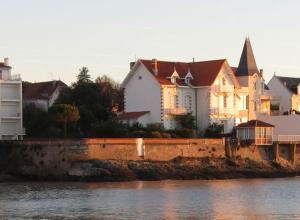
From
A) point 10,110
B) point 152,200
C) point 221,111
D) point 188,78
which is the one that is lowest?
point 152,200

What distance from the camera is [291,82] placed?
9312cm

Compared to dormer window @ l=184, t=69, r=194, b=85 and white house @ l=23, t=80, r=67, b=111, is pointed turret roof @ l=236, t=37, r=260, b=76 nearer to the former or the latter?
dormer window @ l=184, t=69, r=194, b=85

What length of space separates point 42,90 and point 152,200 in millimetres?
43107

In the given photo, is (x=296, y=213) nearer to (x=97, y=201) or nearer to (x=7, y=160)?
(x=97, y=201)

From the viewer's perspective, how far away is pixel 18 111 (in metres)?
69.1

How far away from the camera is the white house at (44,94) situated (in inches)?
3295

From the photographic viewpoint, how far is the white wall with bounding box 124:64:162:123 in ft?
242

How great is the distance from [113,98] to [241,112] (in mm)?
16817

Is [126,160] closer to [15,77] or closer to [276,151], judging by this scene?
[15,77]

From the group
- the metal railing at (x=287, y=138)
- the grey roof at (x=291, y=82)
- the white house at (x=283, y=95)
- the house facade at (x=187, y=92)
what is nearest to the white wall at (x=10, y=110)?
the house facade at (x=187, y=92)

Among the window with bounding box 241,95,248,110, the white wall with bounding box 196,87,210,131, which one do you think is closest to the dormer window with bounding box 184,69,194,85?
the white wall with bounding box 196,87,210,131

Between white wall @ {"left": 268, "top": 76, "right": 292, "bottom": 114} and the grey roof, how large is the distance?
0.52m

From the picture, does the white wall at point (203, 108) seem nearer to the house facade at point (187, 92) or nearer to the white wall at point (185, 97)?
the house facade at point (187, 92)

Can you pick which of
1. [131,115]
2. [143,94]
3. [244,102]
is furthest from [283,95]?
[131,115]
